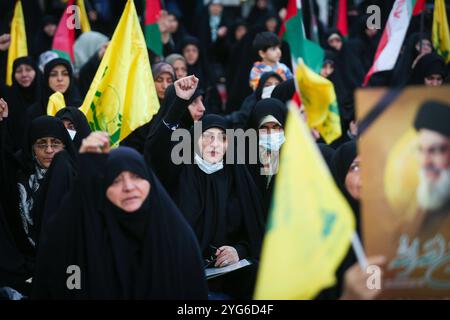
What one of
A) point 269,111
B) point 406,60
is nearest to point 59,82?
point 269,111

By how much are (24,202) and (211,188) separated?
128 centimetres

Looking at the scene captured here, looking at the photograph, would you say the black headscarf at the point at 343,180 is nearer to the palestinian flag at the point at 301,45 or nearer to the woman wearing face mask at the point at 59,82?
the palestinian flag at the point at 301,45

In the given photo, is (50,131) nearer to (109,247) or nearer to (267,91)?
(109,247)

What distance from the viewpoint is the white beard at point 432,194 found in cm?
338

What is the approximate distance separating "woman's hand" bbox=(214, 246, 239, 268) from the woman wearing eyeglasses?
1.22 meters

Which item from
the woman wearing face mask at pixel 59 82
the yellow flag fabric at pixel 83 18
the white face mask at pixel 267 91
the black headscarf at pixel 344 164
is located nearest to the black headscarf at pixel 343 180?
the black headscarf at pixel 344 164

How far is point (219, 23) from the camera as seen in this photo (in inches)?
456

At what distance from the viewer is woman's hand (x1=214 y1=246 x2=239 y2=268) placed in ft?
16.8

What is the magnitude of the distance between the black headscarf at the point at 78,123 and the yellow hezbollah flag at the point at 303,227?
2693mm

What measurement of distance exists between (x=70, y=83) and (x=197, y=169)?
8.73ft

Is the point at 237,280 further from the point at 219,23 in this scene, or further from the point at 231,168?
the point at 219,23

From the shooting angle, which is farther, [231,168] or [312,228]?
[231,168]

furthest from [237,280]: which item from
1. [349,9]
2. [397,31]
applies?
[349,9]

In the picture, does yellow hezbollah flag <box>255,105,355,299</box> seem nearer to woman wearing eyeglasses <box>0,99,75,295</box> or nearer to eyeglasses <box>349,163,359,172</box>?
eyeglasses <box>349,163,359,172</box>
